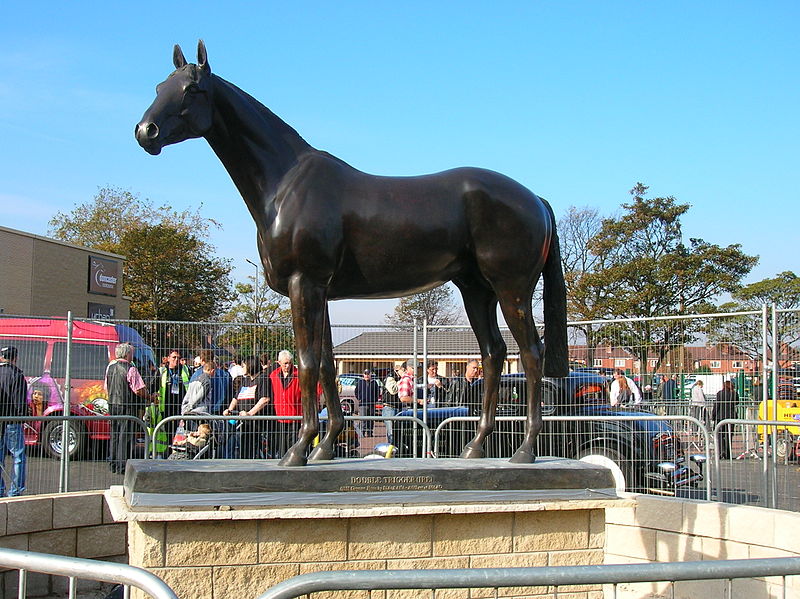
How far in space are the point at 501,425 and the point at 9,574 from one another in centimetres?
551

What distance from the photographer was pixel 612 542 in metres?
6.20

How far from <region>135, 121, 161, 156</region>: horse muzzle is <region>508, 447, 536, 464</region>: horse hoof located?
2888mm

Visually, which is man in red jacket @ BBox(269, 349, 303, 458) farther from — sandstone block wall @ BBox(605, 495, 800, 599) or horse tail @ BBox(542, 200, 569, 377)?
horse tail @ BBox(542, 200, 569, 377)

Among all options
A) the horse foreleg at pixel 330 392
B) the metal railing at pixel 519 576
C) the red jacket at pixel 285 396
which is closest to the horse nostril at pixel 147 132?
the horse foreleg at pixel 330 392

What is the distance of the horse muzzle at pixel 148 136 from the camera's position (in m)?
4.60

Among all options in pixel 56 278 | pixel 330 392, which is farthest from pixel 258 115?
pixel 56 278

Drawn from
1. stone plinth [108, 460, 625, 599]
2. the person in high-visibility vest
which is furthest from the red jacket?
stone plinth [108, 460, 625, 599]

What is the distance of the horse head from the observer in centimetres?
463

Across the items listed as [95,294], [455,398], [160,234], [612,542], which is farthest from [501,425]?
[160,234]

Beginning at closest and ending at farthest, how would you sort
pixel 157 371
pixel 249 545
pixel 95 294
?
1. pixel 249 545
2. pixel 157 371
3. pixel 95 294

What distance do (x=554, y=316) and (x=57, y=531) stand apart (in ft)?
13.2

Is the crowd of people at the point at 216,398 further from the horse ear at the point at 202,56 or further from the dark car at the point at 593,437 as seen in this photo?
the horse ear at the point at 202,56

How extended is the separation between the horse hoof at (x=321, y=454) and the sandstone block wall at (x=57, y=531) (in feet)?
7.31

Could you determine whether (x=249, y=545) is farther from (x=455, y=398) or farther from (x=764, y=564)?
(x=455, y=398)
